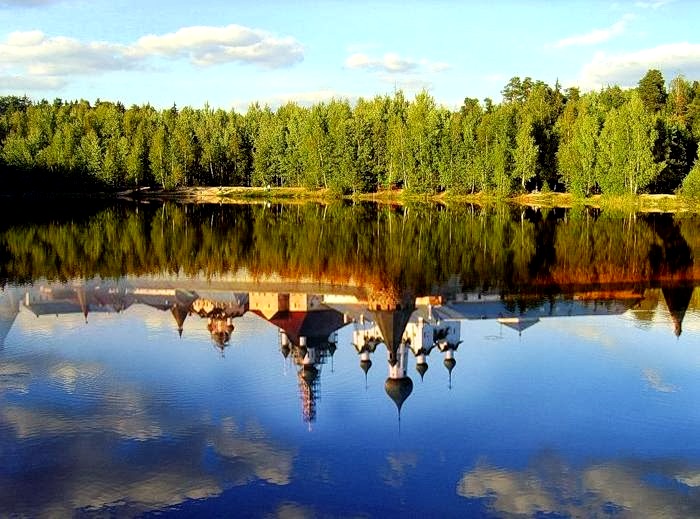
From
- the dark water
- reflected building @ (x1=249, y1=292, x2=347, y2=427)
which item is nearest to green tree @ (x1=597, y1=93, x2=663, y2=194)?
the dark water

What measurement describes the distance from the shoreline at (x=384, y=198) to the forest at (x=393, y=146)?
3.36ft

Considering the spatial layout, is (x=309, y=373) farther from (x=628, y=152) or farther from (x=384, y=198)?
(x=384, y=198)

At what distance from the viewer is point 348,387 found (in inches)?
631

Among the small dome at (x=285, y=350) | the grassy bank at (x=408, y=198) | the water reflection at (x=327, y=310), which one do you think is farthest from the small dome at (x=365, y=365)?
the grassy bank at (x=408, y=198)

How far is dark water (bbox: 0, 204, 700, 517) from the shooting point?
442 inches

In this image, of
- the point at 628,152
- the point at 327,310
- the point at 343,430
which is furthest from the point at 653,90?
the point at 343,430

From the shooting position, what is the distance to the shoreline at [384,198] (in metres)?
71.7

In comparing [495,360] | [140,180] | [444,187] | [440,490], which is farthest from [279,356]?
[140,180]

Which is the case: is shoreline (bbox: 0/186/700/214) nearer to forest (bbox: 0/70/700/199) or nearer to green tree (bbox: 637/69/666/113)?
forest (bbox: 0/70/700/199)

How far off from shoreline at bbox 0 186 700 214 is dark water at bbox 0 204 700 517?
40932 mm

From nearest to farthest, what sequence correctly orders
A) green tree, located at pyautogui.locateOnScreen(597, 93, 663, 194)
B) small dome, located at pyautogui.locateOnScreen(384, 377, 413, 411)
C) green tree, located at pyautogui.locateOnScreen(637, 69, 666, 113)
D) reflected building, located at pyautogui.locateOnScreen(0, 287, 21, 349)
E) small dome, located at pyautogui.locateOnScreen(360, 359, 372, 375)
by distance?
small dome, located at pyautogui.locateOnScreen(384, 377, 413, 411), small dome, located at pyautogui.locateOnScreen(360, 359, 372, 375), reflected building, located at pyautogui.locateOnScreen(0, 287, 21, 349), green tree, located at pyautogui.locateOnScreen(597, 93, 663, 194), green tree, located at pyautogui.locateOnScreen(637, 69, 666, 113)

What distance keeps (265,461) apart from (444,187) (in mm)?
85736

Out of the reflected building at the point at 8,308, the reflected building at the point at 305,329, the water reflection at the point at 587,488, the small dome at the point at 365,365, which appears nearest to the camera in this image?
the water reflection at the point at 587,488

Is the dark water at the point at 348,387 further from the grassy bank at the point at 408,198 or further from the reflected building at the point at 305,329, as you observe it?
the grassy bank at the point at 408,198
